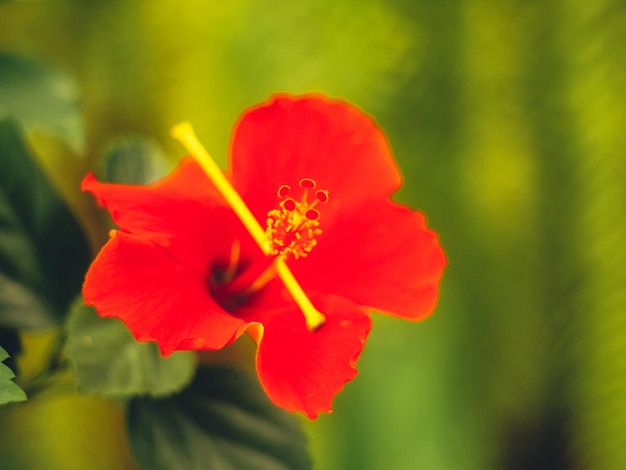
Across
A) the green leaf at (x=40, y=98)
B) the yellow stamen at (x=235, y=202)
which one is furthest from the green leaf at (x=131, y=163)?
the yellow stamen at (x=235, y=202)

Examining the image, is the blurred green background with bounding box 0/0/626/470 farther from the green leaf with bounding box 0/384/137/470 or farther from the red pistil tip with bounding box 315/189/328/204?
the red pistil tip with bounding box 315/189/328/204

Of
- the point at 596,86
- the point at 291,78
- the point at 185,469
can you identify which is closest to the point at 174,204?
the point at 185,469

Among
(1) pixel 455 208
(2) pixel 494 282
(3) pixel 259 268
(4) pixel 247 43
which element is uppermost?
(4) pixel 247 43

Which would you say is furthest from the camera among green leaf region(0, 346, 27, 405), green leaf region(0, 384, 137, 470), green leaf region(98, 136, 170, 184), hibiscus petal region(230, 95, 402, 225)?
green leaf region(0, 384, 137, 470)

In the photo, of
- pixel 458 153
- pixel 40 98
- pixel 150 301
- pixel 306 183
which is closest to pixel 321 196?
pixel 306 183

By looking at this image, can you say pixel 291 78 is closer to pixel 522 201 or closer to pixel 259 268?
pixel 522 201

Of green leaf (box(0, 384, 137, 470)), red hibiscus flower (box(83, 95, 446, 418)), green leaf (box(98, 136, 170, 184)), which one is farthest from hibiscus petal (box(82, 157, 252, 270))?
green leaf (box(0, 384, 137, 470))
